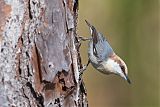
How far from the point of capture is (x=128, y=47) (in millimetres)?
8016

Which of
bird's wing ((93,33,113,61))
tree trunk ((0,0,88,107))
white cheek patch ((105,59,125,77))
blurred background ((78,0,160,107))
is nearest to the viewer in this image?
tree trunk ((0,0,88,107))

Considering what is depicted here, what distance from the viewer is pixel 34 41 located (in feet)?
9.73

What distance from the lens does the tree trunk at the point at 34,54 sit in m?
2.91

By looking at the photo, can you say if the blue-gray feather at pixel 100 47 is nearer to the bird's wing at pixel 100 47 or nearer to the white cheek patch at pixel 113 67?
the bird's wing at pixel 100 47

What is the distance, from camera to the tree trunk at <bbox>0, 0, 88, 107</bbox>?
9.54ft

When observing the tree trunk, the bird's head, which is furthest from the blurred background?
the tree trunk

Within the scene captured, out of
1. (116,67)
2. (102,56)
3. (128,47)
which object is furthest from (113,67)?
(128,47)

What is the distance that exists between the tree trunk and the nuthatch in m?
2.14

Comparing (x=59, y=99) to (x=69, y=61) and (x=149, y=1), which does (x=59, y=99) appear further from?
(x=149, y=1)

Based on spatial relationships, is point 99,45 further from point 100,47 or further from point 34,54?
point 34,54

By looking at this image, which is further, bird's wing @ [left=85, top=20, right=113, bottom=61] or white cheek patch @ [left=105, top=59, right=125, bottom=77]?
white cheek patch @ [left=105, top=59, right=125, bottom=77]

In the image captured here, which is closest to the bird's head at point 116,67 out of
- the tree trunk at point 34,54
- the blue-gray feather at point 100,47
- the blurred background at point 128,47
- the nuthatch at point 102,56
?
the nuthatch at point 102,56

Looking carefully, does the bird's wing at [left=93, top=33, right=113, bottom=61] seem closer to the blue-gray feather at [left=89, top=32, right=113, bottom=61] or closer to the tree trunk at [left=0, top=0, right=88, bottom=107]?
the blue-gray feather at [left=89, top=32, right=113, bottom=61]

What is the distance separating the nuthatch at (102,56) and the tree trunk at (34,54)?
2.14 metres
